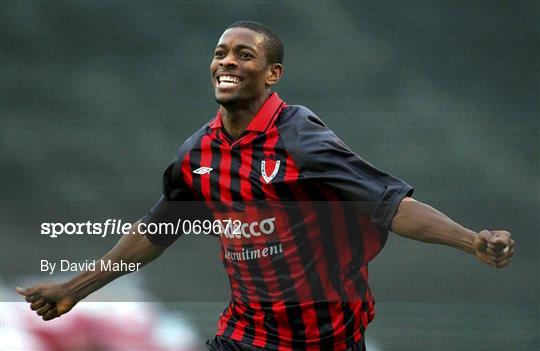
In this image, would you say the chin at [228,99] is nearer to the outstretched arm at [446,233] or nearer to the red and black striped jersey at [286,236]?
the red and black striped jersey at [286,236]

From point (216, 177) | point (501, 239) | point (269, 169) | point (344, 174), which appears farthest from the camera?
point (216, 177)

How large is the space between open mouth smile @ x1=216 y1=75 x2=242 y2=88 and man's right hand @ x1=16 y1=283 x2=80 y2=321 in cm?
96

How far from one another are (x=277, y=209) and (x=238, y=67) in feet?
1.59

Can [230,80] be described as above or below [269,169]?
above

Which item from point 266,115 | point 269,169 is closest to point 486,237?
point 269,169

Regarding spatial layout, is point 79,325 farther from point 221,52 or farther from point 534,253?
point 534,253

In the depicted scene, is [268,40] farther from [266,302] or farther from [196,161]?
[266,302]

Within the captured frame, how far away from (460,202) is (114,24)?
1928 millimetres

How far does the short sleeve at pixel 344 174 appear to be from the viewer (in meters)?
2.96

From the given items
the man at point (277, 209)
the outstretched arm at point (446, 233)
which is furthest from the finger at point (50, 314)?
the outstretched arm at point (446, 233)

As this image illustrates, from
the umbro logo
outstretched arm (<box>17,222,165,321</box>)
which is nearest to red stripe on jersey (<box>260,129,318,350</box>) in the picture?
the umbro logo

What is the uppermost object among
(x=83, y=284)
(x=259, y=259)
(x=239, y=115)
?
(x=239, y=115)

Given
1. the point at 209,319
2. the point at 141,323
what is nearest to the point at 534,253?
the point at 209,319

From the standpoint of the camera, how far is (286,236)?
10.4ft
